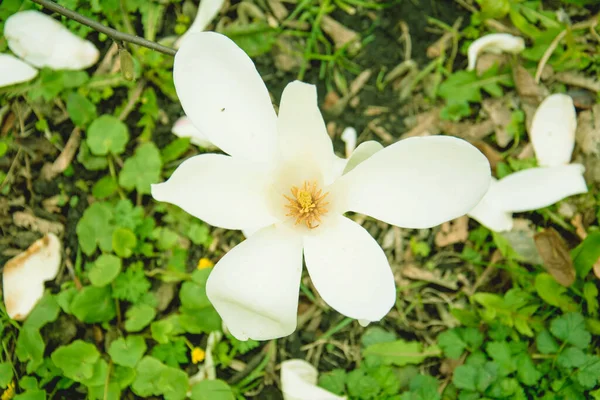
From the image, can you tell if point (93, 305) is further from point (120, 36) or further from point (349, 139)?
point (349, 139)

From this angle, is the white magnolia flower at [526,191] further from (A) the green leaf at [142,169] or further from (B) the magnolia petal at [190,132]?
(A) the green leaf at [142,169]

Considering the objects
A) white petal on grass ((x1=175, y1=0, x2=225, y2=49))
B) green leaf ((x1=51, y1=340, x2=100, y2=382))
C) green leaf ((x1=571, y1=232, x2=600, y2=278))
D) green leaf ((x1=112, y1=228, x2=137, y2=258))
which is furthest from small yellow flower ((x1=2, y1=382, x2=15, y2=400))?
green leaf ((x1=571, y1=232, x2=600, y2=278))

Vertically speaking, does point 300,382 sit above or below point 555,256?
below

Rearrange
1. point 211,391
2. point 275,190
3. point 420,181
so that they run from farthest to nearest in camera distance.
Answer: point 211,391 → point 275,190 → point 420,181

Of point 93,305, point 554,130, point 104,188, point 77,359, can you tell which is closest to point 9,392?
point 77,359

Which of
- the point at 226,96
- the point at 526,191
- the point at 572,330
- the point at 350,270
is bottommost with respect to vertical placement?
the point at 572,330

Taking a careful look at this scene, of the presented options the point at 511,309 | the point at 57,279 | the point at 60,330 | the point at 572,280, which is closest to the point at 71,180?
the point at 57,279
